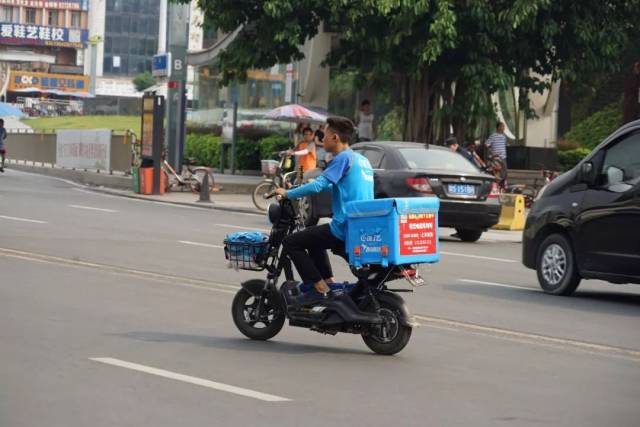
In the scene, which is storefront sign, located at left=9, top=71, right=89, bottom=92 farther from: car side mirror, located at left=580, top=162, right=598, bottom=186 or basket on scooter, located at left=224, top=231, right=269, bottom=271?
basket on scooter, located at left=224, top=231, right=269, bottom=271

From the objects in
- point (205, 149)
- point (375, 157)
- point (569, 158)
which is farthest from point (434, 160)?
point (205, 149)

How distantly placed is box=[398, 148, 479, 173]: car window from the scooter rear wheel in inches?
485

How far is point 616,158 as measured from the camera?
15008mm

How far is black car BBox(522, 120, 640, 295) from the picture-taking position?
1461 cm

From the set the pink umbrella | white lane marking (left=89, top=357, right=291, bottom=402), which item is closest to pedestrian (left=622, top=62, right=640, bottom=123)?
the pink umbrella

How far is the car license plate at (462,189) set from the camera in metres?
22.7

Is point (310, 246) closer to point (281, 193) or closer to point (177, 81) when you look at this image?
point (281, 193)

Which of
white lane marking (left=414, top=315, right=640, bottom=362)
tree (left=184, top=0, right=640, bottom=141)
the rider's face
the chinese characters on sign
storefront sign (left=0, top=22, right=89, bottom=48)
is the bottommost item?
white lane marking (left=414, top=315, right=640, bottom=362)

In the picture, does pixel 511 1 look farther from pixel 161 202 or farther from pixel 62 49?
pixel 62 49

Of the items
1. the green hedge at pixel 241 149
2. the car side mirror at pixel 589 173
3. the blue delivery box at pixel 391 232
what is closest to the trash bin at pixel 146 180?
the green hedge at pixel 241 149

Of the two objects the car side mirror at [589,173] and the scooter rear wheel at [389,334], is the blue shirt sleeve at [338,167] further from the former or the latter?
the car side mirror at [589,173]

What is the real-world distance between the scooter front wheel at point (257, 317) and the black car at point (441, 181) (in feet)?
37.0

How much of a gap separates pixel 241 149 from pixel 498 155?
52.9ft

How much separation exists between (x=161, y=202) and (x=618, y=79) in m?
21.1
